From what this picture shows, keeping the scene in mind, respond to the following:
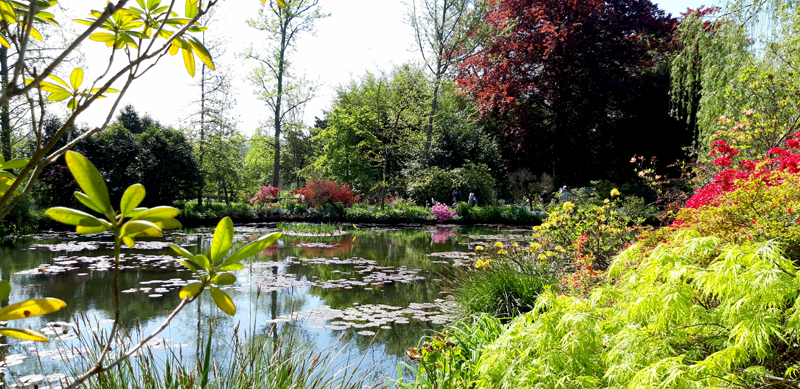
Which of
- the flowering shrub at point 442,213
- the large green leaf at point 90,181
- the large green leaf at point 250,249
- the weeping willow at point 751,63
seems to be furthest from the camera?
the flowering shrub at point 442,213

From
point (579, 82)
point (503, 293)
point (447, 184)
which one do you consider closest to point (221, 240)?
point (503, 293)

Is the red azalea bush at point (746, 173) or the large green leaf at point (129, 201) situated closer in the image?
the large green leaf at point (129, 201)

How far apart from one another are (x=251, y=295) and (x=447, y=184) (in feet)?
43.6

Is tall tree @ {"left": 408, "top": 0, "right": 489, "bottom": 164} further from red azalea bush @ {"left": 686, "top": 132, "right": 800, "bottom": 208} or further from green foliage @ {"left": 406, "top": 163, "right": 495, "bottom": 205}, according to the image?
red azalea bush @ {"left": 686, "top": 132, "right": 800, "bottom": 208}

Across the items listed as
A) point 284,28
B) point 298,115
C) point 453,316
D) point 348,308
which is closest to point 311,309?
point 348,308

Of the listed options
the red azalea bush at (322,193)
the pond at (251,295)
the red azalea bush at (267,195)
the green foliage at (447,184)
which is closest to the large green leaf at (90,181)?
the pond at (251,295)

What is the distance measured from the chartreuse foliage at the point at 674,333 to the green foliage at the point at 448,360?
28 centimetres

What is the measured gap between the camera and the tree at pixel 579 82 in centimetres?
1822

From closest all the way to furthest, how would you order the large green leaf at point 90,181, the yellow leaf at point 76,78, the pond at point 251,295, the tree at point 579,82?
the large green leaf at point 90,181
the yellow leaf at point 76,78
the pond at point 251,295
the tree at point 579,82

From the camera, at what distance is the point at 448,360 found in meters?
2.92

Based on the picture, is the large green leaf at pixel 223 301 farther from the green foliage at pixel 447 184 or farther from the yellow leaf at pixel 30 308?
the green foliage at pixel 447 184

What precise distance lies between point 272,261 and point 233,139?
10.8 meters

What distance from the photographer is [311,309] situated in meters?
5.36

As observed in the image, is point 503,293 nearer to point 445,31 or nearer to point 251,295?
point 251,295
